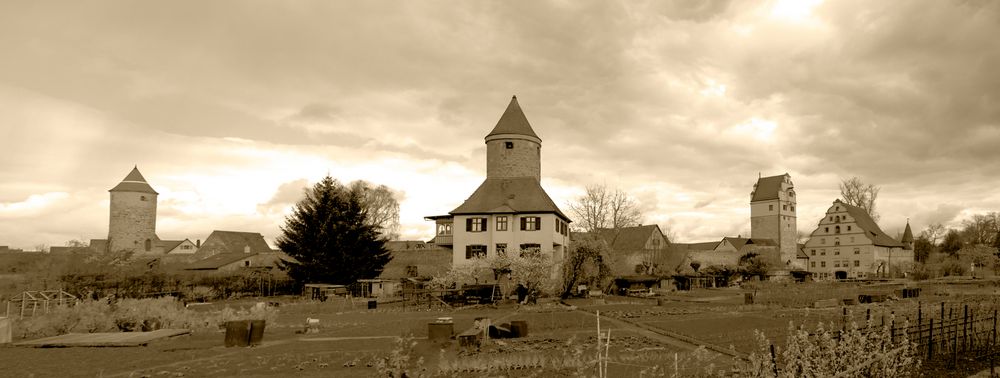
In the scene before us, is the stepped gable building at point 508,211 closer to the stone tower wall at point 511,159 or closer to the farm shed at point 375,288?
the stone tower wall at point 511,159

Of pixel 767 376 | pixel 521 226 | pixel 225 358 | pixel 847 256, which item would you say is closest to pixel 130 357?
pixel 225 358

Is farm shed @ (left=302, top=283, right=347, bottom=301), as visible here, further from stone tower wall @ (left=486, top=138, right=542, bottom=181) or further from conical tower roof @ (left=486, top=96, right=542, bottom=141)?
conical tower roof @ (left=486, top=96, right=542, bottom=141)

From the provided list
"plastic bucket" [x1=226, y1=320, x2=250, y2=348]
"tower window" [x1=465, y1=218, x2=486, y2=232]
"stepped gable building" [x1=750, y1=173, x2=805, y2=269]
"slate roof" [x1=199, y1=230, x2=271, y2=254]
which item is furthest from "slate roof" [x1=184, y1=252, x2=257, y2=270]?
"stepped gable building" [x1=750, y1=173, x2=805, y2=269]

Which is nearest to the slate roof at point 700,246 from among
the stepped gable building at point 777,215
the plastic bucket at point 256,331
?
the stepped gable building at point 777,215

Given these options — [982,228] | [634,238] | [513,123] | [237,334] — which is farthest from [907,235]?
[237,334]

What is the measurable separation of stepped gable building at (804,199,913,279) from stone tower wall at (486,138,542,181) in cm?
5250

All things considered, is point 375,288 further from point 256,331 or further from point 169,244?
point 169,244

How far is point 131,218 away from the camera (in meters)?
76.8

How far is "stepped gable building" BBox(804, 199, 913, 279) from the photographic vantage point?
292 ft

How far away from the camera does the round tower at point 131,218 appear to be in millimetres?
75938

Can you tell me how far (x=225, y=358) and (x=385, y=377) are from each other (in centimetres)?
895

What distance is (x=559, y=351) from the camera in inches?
611

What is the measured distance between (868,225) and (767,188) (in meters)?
15.6

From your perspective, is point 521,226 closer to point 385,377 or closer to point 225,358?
point 225,358
